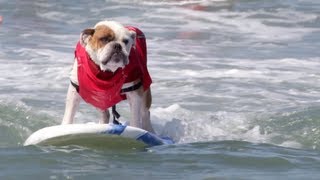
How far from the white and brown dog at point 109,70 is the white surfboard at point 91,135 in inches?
14.6

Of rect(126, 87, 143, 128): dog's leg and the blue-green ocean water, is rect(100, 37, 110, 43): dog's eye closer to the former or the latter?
rect(126, 87, 143, 128): dog's leg

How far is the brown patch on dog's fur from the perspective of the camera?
6.55 m

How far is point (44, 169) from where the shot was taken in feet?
18.3

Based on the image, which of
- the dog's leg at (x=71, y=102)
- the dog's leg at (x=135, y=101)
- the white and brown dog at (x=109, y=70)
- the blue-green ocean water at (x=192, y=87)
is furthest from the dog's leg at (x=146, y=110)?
the dog's leg at (x=71, y=102)

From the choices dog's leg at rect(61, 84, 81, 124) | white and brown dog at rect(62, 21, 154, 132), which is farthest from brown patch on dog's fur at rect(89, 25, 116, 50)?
Answer: dog's leg at rect(61, 84, 81, 124)

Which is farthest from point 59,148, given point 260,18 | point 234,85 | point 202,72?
point 260,18

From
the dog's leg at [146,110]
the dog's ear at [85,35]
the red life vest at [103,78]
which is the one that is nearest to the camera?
the dog's ear at [85,35]

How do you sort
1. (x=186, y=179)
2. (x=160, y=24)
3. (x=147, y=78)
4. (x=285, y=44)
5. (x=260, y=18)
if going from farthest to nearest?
1. (x=260, y=18)
2. (x=160, y=24)
3. (x=285, y=44)
4. (x=147, y=78)
5. (x=186, y=179)

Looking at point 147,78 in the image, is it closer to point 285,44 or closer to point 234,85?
point 234,85

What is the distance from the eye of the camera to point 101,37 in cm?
657

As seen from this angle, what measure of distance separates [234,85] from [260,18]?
8664 mm

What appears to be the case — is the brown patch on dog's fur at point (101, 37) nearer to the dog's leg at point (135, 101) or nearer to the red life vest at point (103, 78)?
the red life vest at point (103, 78)

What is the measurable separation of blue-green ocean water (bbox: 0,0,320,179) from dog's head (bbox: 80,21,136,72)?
0.64 m

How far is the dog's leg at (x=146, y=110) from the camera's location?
7.24 meters
